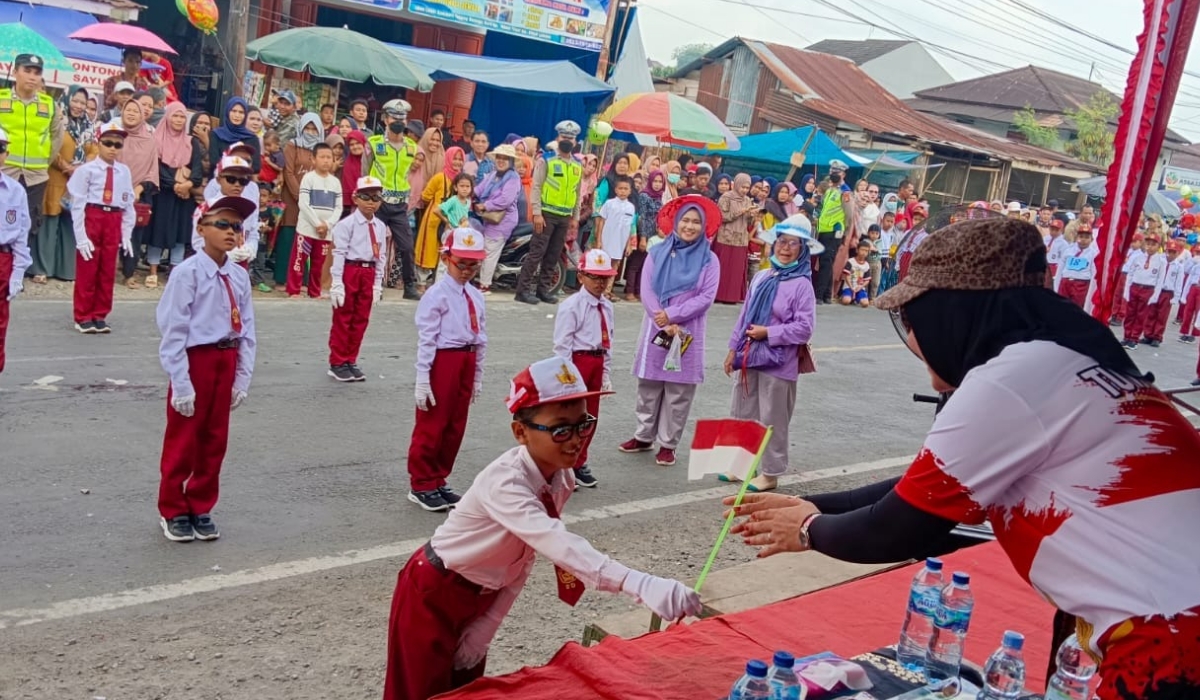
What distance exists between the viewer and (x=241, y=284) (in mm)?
6199

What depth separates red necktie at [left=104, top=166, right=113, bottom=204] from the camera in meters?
10.2

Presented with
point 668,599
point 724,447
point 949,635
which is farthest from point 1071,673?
point 724,447

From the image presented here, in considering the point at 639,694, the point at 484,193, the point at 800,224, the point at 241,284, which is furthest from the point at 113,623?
the point at 484,193

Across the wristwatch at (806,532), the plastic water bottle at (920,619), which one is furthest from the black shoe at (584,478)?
the wristwatch at (806,532)

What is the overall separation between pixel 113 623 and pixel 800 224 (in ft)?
17.0

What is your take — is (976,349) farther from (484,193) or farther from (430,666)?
(484,193)

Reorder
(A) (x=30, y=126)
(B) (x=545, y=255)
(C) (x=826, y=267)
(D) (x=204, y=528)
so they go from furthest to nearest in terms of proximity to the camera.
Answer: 1. (C) (x=826, y=267)
2. (B) (x=545, y=255)
3. (A) (x=30, y=126)
4. (D) (x=204, y=528)

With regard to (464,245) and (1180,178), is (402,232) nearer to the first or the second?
(464,245)

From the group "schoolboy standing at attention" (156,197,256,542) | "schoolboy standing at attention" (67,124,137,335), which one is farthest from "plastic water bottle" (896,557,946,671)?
"schoolboy standing at attention" (67,124,137,335)

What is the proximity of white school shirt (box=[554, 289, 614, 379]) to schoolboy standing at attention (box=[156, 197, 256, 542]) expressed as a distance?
2305 millimetres

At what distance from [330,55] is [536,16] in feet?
26.6

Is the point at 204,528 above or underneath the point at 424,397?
underneath

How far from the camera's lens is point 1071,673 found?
3121mm

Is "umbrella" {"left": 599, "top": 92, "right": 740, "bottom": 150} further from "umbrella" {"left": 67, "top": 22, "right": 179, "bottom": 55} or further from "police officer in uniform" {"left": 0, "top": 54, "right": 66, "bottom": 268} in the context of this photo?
"police officer in uniform" {"left": 0, "top": 54, "right": 66, "bottom": 268}
